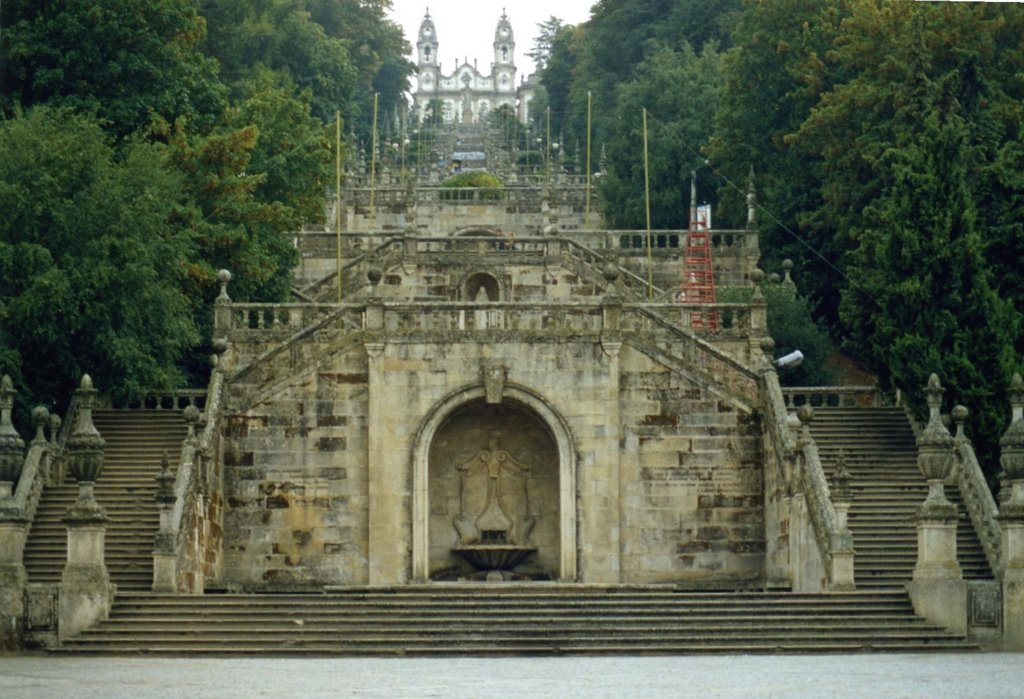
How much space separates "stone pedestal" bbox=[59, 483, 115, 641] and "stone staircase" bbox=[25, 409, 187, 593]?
192 inches

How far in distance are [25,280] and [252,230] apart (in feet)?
32.9

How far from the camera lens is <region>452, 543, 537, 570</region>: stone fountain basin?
5300 centimetres

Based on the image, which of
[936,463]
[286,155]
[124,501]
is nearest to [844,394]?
[936,463]

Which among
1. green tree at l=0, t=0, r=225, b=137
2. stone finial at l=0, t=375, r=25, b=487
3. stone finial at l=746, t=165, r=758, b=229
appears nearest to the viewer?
stone finial at l=0, t=375, r=25, b=487

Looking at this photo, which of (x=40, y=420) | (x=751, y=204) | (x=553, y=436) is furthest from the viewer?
(x=751, y=204)

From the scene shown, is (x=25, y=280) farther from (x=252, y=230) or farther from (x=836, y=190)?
(x=836, y=190)

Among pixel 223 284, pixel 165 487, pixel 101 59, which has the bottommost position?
pixel 165 487

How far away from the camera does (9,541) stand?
40250mm

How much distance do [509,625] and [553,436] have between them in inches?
481

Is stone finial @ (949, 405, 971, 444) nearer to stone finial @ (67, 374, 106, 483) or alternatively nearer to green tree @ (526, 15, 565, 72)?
stone finial @ (67, 374, 106, 483)

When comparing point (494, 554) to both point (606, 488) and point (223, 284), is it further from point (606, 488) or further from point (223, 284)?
point (223, 284)

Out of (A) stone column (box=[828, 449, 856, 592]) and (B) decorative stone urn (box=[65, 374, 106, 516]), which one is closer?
(B) decorative stone urn (box=[65, 374, 106, 516])

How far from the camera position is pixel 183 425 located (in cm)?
5162

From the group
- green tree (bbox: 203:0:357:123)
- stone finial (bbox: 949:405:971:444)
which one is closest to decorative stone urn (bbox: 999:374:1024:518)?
stone finial (bbox: 949:405:971:444)
